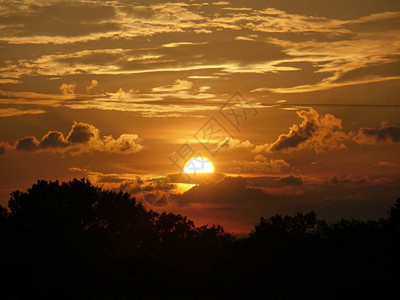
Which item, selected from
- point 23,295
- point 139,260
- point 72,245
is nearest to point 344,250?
point 139,260

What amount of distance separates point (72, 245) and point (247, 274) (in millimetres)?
16280

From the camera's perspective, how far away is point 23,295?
2266 inches

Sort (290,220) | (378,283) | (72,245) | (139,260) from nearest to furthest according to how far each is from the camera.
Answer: (378,283) < (72,245) < (139,260) < (290,220)

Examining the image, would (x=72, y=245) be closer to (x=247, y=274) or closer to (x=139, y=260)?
(x=139, y=260)

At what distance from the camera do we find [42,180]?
7181cm

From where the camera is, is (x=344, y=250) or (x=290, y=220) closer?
(x=344, y=250)

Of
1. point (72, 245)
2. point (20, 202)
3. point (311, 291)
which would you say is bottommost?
point (311, 291)

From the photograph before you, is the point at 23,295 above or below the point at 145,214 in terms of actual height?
below

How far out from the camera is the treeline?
58469mm

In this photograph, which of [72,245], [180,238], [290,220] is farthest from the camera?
[290,220]

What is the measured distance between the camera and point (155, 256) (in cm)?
7312

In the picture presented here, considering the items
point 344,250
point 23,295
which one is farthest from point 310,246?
point 23,295

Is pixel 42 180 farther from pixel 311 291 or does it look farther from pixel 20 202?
pixel 311 291

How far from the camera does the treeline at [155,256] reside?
58.5 m
